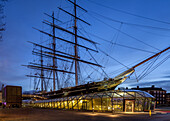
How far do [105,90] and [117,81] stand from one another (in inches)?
140

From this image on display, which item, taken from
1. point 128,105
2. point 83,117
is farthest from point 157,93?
point 83,117

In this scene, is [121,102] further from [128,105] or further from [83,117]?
[83,117]

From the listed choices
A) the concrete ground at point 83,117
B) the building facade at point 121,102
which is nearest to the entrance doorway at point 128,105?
the building facade at point 121,102

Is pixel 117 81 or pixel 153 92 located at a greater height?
pixel 117 81

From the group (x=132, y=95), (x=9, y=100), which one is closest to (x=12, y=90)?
(x=9, y=100)

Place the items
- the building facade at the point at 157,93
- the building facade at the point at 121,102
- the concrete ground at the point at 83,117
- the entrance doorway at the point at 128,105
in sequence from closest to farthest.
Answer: the concrete ground at the point at 83,117
the entrance doorway at the point at 128,105
the building facade at the point at 121,102
the building facade at the point at 157,93

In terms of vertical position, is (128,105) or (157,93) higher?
(128,105)

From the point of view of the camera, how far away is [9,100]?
40.0m

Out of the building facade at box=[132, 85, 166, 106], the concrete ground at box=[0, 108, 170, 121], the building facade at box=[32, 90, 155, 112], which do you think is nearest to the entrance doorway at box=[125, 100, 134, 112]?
the building facade at box=[32, 90, 155, 112]

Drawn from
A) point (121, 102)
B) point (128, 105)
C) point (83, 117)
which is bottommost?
point (128, 105)

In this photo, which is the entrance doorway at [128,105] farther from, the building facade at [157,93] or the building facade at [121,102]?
the building facade at [157,93]

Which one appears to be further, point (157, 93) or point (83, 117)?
point (157, 93)

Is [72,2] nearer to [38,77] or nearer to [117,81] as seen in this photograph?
[117,81]

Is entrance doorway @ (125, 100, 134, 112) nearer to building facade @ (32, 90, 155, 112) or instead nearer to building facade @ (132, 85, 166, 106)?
building facade @ (32, 90, 155, 112)
